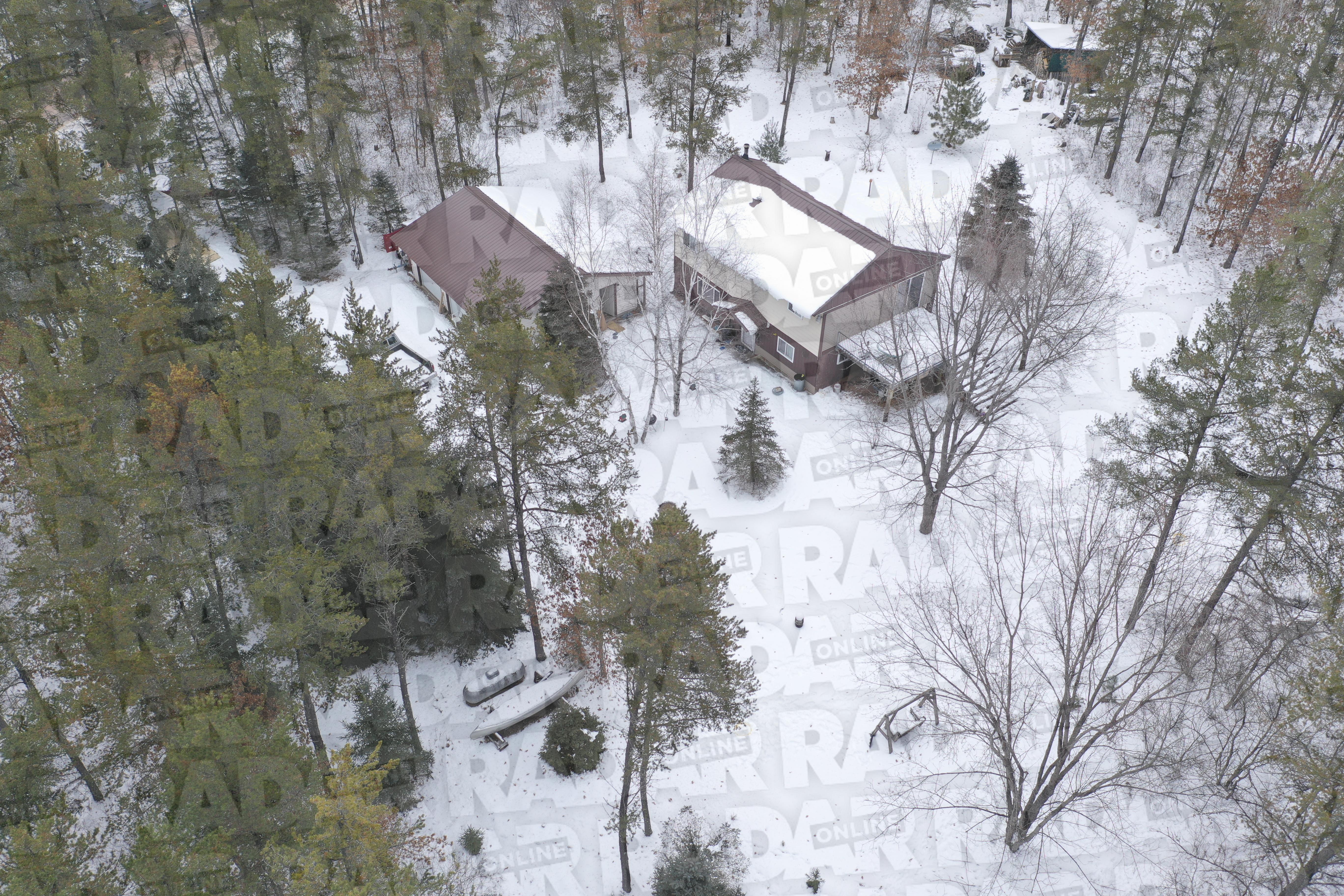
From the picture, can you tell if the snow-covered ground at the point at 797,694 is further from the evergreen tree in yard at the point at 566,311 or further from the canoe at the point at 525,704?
the evergreen tree in yard at the point at 566,311

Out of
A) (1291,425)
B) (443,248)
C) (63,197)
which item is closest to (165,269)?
(63,197)

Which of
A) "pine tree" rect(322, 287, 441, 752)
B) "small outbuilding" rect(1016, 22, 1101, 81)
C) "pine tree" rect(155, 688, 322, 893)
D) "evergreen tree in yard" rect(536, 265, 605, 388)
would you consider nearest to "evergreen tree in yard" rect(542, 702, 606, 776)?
"pine tree" rect(322, 287, 441, 752)

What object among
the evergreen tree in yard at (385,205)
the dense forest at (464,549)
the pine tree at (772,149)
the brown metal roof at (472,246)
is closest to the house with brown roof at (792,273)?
the dense forest at (464,549)

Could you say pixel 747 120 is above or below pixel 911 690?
above

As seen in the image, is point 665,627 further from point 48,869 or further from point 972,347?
point 972,347

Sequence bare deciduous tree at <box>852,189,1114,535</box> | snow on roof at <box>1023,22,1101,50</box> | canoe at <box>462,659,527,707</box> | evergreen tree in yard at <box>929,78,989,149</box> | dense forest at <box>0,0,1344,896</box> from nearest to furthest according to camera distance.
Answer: dense forest at <box>0,0,1344,896</box>, canoe at <box>462,659,527,707</box>, bare deciduous tree at <box>852,189,1114,535</box>, evergreen tree in yard at <box>929,78,989,149</box>, snow on roof at <box>1023,22,1101,50</box>

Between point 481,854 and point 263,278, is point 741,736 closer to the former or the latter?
point 481,854

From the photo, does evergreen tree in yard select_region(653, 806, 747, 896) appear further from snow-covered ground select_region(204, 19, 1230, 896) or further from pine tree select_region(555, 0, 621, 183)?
pine tree select_region(555, 0, 621, 183)
